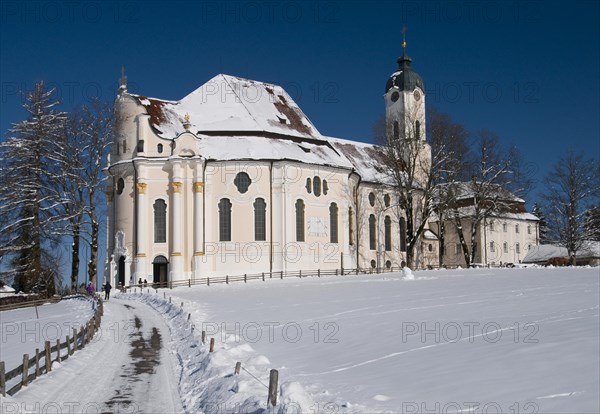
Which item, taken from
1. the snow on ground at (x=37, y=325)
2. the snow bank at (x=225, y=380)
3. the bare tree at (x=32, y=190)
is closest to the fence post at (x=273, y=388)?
the snow bank at (x=225, y=380)

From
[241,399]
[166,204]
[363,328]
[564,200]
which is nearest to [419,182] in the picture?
[564,200]

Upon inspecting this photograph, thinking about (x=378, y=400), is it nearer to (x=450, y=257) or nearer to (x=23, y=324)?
(x=23, y=324)

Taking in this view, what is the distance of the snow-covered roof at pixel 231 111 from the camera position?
53.6 meters

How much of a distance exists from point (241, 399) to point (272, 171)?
40749mm

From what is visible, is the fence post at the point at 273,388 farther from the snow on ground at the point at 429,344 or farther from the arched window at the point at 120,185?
the arched window at the point at 120,185

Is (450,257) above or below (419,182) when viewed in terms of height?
below

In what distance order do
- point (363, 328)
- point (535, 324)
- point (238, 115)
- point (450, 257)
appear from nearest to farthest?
point (535, 324), point (363, 328), point (238, 115), point (450, 257)

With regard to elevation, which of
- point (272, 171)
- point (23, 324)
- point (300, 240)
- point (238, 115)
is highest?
point (238, 115)

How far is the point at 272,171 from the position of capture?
51.9 metres

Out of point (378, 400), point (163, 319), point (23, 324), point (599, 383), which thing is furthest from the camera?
point (23, 324)

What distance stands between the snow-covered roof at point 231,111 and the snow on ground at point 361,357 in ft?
86.5

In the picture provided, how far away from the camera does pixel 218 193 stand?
169ft

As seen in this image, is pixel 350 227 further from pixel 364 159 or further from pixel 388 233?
pixel 364 159

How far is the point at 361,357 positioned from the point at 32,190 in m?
32.5
